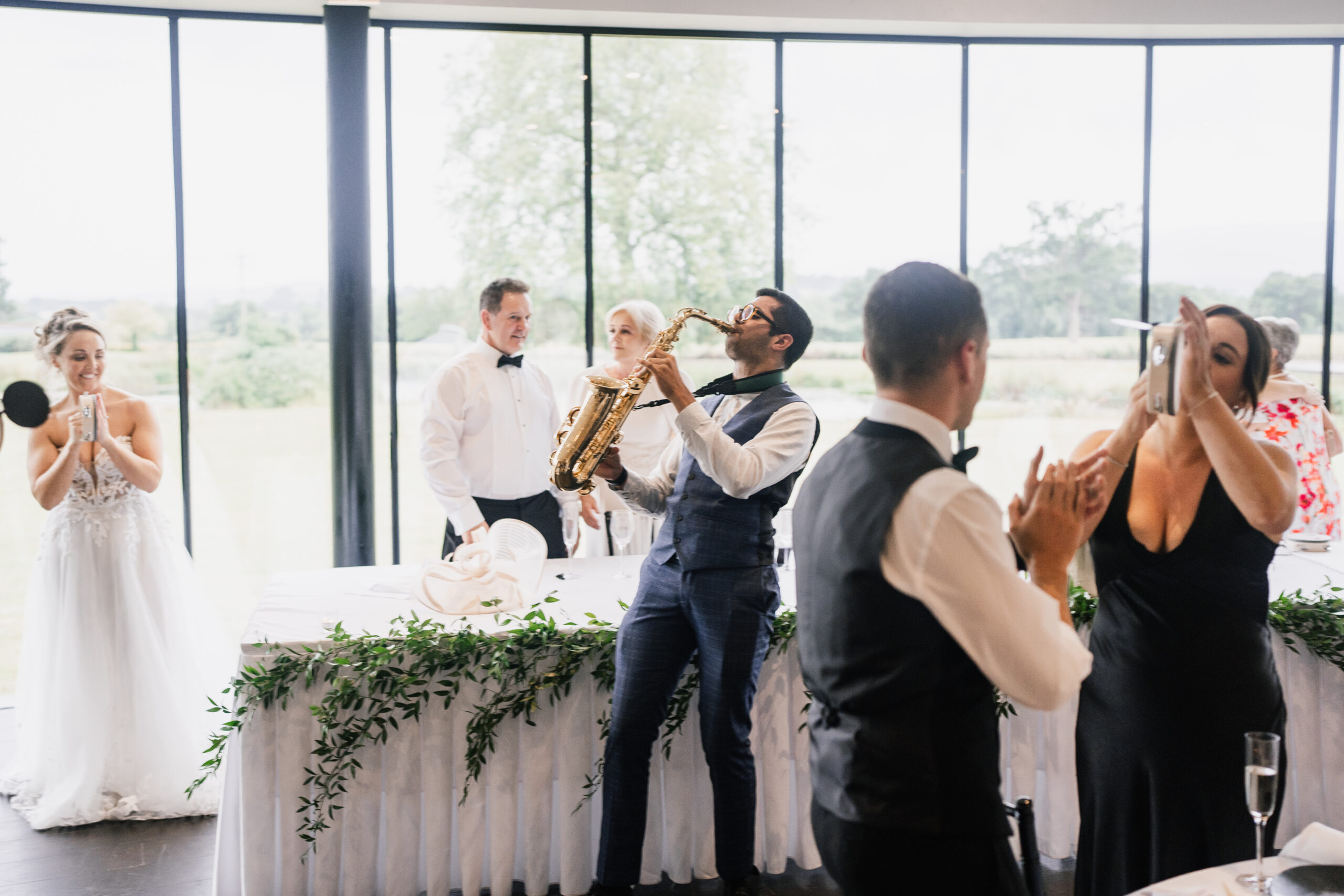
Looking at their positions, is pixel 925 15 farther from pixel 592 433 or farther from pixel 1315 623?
pixel 592 433

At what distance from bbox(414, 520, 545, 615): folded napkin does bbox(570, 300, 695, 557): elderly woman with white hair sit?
1006mm

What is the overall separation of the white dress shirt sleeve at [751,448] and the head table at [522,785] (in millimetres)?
616

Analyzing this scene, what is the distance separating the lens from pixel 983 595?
4.41 feet

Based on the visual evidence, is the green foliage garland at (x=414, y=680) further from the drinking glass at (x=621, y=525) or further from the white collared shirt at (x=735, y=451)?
the white collared shirt at (x=735, y=451)

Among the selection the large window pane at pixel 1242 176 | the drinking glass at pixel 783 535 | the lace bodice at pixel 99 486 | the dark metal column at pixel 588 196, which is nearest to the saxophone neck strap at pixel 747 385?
the drinking glass at pixel 783 535

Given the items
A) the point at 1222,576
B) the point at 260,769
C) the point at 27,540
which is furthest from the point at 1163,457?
the point at 27,540

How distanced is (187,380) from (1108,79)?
537cm

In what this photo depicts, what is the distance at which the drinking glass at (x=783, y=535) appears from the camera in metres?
2.93

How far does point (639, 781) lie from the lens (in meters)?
2.73

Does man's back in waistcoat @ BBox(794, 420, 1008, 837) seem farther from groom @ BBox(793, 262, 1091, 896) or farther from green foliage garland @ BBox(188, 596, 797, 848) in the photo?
→ green foliage garland @ BBox(188, 596, 797, 848)

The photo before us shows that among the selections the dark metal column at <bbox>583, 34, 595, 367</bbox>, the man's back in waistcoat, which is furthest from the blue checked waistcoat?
the dark metal column at <bbox>583, 34, 595, 367</bbox>

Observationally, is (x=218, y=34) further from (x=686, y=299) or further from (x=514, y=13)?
(x=686, y=299)

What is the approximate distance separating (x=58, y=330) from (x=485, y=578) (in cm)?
196

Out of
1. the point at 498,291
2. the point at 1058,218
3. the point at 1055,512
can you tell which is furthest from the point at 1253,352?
the point at 1058,218
